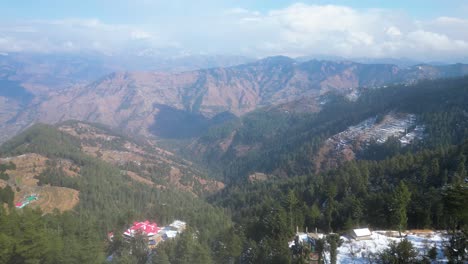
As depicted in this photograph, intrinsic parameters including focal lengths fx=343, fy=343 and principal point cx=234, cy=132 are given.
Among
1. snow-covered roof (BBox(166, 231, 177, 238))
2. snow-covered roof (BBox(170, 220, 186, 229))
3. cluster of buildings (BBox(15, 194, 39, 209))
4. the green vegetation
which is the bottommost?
snow-covered roof (BBox(170, 220, 186, 229))

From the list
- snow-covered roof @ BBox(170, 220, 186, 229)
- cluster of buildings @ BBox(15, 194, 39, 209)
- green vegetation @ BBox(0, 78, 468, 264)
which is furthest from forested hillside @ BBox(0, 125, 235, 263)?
cluster of buildings @ BBox(15, 194, 39, 209)

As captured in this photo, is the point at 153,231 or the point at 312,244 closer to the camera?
the point at 312,244

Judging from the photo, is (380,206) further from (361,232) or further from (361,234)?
(361,234)

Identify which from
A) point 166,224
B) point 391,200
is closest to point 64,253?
point 391,200

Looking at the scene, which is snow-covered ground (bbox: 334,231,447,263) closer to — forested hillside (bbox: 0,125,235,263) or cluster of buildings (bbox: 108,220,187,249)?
forested hillside (bbox: 0,125,235,263)

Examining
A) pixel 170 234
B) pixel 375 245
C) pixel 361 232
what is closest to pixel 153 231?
pixel 170 234

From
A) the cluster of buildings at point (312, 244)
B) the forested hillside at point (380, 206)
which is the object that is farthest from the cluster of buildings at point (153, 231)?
the cluster of buildings at point (312, 244)

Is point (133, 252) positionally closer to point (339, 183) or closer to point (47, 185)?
point (339, 183)

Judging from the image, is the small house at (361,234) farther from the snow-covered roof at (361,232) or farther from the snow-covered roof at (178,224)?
the snow-covered roof at (178,224)
